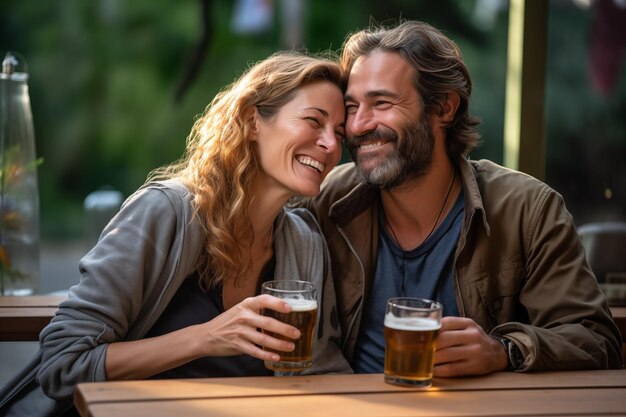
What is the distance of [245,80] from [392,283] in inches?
24.9

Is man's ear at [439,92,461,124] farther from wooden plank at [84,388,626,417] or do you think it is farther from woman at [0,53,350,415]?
wooden plank at [84,388,626,417]

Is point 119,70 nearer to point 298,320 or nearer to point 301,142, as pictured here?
point 301,142

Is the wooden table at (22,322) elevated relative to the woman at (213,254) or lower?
lower

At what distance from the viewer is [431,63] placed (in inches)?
95.0

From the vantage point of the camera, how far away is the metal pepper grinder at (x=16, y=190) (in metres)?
2.55

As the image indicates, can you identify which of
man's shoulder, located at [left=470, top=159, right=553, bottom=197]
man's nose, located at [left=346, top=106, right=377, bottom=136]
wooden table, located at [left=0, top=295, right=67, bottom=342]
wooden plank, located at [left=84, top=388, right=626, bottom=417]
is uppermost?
man's nose, located at [left=346, top=106, right=377, bottom=136]

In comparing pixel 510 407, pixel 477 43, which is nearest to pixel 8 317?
pixel 510 407

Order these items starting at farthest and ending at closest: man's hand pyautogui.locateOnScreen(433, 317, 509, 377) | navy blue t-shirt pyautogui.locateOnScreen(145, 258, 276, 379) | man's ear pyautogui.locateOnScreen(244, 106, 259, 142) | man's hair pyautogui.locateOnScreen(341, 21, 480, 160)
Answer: man's hair pyautogui.locateOnScreen(341, 21, 480, 160)
man's ear pyautogui.locateOnScreen(244, 106, 259, 142)
navy blue t-shirt pyautogui.locateOnScreen(145, 258, 276, 379)
man's hand pyautogui.locateOnScreen(433, 317, 509, 377)

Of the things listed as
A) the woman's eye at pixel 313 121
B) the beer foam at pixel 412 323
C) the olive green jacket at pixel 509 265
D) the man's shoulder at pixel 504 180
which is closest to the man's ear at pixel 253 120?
the woman's eye at pixel 313 121

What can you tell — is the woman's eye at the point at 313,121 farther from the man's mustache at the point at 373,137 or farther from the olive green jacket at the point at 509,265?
the olive green jacket at the point at 509,265

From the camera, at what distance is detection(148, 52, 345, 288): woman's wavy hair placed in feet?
6.75

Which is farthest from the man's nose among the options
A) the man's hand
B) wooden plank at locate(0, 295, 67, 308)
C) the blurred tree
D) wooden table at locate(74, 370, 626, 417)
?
the blurred tree

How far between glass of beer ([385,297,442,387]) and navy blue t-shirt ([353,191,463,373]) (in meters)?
0.59

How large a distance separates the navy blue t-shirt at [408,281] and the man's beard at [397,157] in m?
0.16
